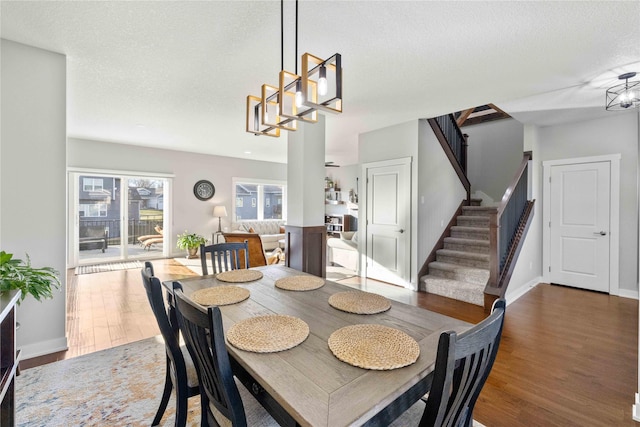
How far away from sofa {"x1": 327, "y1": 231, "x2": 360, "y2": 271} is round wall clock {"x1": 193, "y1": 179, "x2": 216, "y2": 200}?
3498 millimetres

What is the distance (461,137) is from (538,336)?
393cm

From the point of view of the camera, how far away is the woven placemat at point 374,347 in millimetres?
1043

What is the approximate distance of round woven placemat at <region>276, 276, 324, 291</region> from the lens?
1.94 m

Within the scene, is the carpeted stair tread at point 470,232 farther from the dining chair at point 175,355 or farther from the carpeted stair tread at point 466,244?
the dining chair at point 175,355

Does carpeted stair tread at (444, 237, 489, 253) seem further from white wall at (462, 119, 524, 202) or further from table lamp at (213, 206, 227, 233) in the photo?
table lamp at (213, 206, 227, 233)

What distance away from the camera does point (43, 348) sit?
2518mm

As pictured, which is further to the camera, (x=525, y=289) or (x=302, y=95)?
(x=525, y=289)

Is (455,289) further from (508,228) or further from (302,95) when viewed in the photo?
(302,95)

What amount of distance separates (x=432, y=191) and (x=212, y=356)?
4.39 meters

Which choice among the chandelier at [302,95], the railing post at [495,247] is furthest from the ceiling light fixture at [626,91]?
the chandelier at [302,95]

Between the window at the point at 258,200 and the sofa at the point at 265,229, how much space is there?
32 centimetres

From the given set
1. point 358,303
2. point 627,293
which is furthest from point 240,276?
point 627,293

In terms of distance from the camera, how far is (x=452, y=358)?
0.78 meters

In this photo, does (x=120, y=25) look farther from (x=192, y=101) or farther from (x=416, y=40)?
(x=416, y=40)
